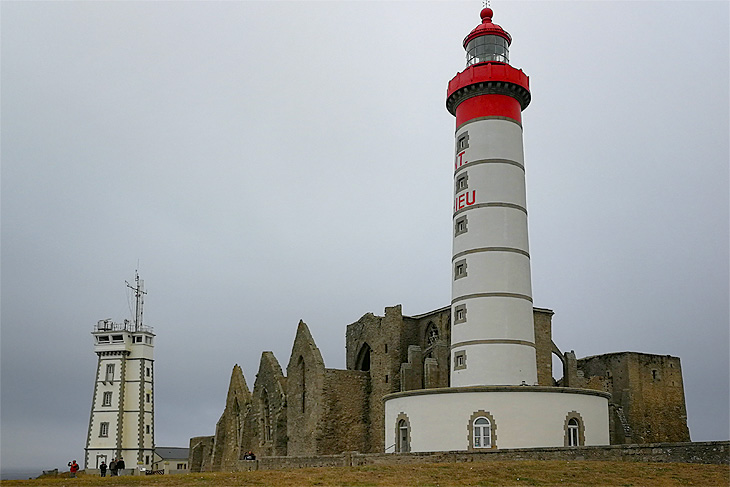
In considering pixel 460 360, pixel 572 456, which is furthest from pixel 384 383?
pixel 572 456

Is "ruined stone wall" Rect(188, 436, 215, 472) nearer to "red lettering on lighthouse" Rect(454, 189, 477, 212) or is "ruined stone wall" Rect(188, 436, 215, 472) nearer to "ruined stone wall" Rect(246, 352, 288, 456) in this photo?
"ruined stone wall" Rect(246, 352, 288, 456)

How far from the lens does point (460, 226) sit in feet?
100

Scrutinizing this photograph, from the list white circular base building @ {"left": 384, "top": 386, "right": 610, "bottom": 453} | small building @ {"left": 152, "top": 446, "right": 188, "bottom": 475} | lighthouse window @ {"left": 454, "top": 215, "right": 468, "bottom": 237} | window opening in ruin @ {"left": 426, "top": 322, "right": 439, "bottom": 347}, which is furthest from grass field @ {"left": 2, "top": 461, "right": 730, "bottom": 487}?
small building @ {"left": 152, "top": 446, "right": 188, "bottom": 475}

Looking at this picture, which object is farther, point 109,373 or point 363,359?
point 109,373

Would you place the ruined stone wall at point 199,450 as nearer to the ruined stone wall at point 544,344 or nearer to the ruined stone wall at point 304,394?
the ruined stone wall at point 304,394

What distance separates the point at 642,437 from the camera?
109ft

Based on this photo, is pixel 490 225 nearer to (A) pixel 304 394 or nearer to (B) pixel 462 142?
(B) pixel 462 142

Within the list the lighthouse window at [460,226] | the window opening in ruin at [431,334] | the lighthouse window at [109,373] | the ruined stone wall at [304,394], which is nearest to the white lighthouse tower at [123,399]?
the lighthouse window at [109,373]

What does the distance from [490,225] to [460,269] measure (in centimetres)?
209

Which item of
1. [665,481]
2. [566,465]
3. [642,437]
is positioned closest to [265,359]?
[642,437]

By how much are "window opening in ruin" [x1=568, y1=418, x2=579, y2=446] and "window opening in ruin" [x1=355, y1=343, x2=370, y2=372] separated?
15.4 m

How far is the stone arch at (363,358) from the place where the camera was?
4031 cm

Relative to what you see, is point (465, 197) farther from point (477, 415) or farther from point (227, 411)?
point (227, 411)

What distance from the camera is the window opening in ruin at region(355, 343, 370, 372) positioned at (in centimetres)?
4034
